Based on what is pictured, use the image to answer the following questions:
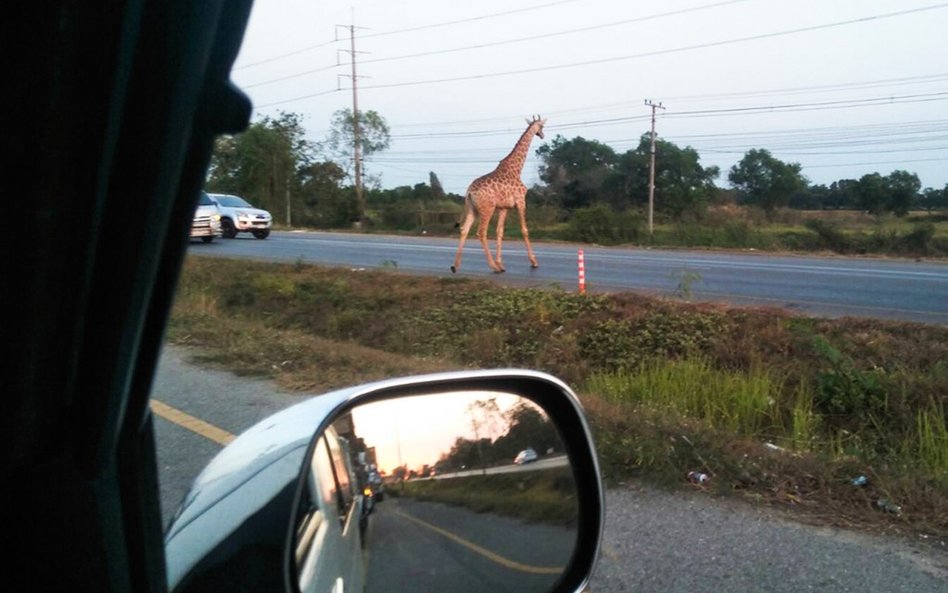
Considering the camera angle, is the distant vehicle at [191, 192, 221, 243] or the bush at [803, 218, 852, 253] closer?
the distant vehicle at [191, 192, 221, 243]

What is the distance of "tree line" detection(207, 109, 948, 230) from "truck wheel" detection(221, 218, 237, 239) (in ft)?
19.8

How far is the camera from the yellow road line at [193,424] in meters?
6.78

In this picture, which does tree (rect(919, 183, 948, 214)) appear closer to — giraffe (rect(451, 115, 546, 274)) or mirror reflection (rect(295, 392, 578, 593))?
giraffe (rect(451, 115, 546, 274))

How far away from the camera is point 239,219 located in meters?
31.2

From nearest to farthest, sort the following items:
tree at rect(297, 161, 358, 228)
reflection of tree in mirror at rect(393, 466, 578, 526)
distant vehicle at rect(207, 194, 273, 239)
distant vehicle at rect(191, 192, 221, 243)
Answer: reflection of tree in mirror at rect(393, 466, 578, 526)
distant vehicle at rect(191, 192, 221, 243)
distant vehicle at rect(207, 194, 273, 239)
tree at rect(297, 161, 358, 228)

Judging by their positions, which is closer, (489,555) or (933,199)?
(489,555)

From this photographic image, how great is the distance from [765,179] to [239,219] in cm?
3490

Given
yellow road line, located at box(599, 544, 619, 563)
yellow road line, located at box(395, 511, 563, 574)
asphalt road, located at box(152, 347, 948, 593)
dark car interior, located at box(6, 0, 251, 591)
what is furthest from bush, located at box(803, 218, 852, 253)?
dark car interior, located at box(6, 0, 251, 591)

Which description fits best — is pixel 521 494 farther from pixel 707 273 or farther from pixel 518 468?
pixel 707 273

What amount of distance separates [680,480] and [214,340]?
22.3 ft

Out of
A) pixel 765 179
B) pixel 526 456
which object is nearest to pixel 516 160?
pixel 526 456

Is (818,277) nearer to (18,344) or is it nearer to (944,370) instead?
(944,370)

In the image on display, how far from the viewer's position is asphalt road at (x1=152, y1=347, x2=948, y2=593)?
435 centimetres

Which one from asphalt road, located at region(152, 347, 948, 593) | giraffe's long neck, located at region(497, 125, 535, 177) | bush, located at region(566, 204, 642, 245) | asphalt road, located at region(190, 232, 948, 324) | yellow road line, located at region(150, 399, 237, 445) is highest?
giraffe's long neck, located at region(497, 125, 535, 177)
